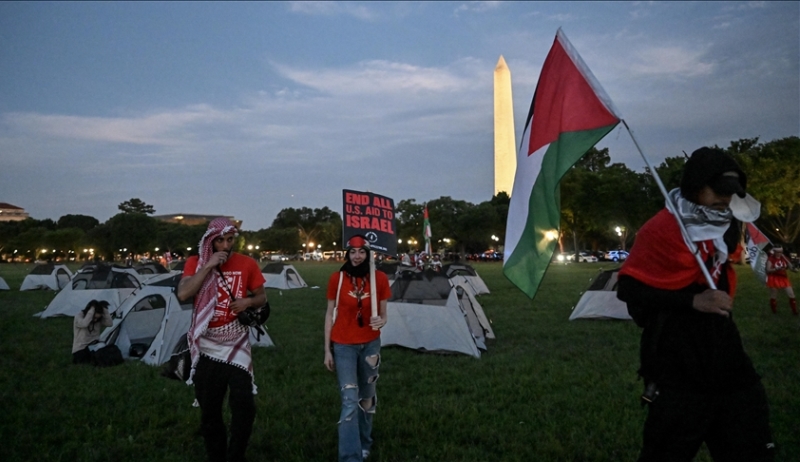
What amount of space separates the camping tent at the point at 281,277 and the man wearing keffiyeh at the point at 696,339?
2670 cm

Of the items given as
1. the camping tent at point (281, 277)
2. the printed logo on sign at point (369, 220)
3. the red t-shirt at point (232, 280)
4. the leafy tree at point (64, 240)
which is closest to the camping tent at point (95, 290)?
the camping tent at point (281, 277)

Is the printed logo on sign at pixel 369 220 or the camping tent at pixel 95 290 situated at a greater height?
the printed logo on sign at pixel 369 220

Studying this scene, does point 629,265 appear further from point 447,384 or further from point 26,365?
point 26,365

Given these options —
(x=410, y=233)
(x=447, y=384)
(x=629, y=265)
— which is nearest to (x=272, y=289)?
(x=447, y=384)

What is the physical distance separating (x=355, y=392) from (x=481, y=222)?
67398 millimetres

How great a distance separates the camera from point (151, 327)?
12.3m

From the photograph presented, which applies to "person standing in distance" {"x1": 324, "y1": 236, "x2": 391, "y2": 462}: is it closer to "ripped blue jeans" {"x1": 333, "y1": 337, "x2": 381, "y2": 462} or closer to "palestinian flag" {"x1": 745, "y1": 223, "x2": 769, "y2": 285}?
"ripped blue jeans" {"x1": 333, "y1": 337, "x2": 381, "y2": 462}

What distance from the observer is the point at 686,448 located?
2.95 m

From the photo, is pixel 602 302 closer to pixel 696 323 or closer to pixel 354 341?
pixel 354 341

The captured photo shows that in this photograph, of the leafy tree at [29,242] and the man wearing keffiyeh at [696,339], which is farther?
the leafy tree at [29,242]

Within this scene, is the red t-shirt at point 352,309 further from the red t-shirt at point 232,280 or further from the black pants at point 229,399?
the black pants at point 229,399

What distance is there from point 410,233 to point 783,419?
245ft

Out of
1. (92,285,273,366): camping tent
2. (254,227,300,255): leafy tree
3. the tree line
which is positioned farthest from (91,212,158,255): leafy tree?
(92,285,273,366): camping tent

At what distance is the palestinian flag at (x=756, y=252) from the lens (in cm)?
388
